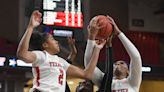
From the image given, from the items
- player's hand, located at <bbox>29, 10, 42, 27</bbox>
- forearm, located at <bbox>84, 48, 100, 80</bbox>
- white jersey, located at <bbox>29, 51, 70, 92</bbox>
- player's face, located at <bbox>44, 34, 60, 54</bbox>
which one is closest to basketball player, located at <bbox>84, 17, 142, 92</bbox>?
forearm, located at <bbox>84, 48, 100, 80</bbox>

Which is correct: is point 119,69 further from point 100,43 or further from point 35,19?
point 35,19

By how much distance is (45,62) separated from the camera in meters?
3.42

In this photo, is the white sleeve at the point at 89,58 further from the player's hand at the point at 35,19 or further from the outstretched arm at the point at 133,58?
the player's hand at the point at 35,19

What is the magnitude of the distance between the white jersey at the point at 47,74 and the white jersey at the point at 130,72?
0.41 meters

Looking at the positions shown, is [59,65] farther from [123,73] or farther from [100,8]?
[100,8]

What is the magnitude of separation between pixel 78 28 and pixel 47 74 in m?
5.47

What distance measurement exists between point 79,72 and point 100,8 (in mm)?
6520

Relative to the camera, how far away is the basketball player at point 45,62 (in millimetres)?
3227

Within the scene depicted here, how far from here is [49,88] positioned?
3354 mm

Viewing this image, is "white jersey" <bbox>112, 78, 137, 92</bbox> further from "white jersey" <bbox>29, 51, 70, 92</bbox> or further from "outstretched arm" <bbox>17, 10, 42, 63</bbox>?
"outstretched arm" <bbox>17, 10, 42, 63</bbox>

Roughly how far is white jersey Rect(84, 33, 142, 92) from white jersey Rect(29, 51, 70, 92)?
1.35 feet

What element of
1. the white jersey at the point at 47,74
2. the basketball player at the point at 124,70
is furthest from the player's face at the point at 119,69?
the white jersey at the point at 47,74

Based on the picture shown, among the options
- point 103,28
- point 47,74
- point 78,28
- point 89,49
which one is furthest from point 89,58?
point 78,28

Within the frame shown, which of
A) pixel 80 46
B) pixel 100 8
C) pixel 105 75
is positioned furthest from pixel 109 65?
pixel 100 8
